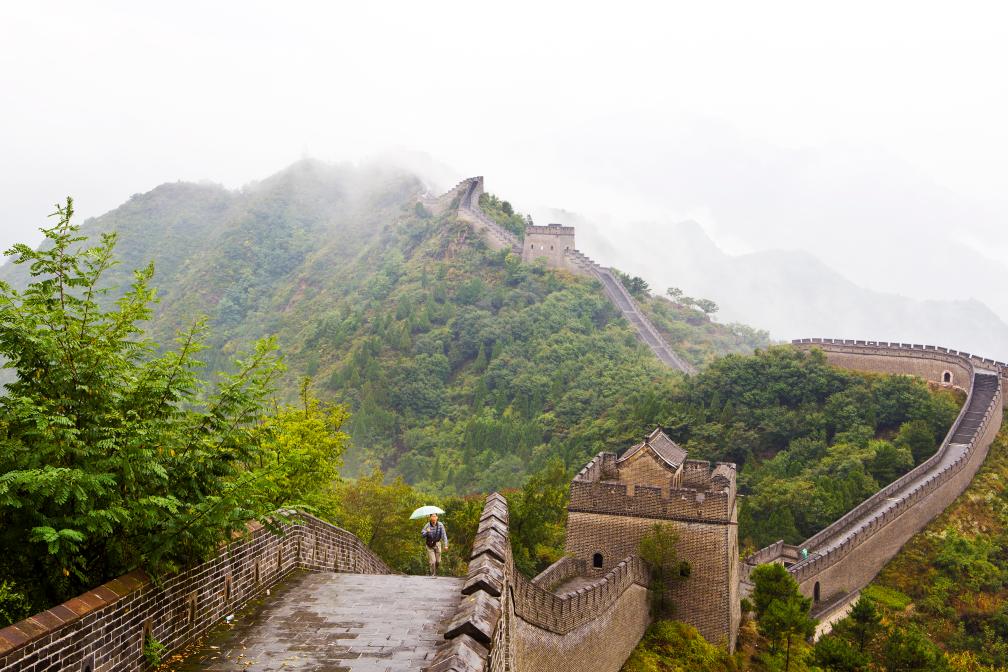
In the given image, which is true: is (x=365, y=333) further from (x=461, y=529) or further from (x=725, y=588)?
(x=725, y=588)

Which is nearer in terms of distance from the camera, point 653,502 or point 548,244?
point 653,502

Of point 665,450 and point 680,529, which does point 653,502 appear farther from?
point 665,450

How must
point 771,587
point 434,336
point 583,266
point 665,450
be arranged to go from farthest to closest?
point 583,266
point 434,336
point 665,450
point 771,587

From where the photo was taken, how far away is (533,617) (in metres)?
12.9

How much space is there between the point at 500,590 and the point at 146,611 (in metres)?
3.38

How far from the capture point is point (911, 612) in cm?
3219

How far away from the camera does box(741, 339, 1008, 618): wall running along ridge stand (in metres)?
32.1

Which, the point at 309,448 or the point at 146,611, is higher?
the point at 309,448

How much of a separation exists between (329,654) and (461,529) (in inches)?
781

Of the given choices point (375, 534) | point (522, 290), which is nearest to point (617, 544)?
point (375, 534)

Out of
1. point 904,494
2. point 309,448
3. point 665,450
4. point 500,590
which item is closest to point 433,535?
point 500,590

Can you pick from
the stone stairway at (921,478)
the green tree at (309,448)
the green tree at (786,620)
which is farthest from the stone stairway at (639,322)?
the green tree at (309,448)

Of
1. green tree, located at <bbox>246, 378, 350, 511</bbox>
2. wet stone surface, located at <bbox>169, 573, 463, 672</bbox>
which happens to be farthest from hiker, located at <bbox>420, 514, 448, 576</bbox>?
wet stone surface, located at <bbox>169, 573, 463, 672</bbox>

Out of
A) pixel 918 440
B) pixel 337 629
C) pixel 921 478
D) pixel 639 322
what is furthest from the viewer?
pixel 639 322
